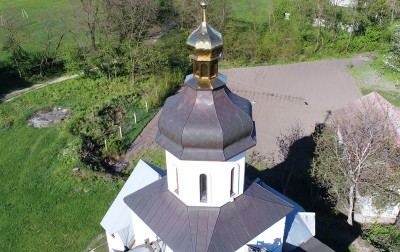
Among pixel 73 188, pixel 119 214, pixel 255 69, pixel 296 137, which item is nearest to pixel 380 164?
pixel 296 137

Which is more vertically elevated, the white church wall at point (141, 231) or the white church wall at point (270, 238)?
the white church wall at point (270, 238)

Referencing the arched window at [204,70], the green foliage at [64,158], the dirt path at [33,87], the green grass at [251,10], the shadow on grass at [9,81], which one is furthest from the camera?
the green grass at [251,10]

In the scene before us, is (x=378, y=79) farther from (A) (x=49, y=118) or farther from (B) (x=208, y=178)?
(B) (x=208, y=178)

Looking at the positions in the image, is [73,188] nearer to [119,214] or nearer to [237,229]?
[119,214]

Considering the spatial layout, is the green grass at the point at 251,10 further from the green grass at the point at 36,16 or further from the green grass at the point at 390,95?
the green grass at the point at 36,16

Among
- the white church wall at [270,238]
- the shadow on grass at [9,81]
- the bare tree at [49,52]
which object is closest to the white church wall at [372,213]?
the white church wall at [270,238]

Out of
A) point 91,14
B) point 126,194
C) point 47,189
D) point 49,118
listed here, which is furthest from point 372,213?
point 91,14
